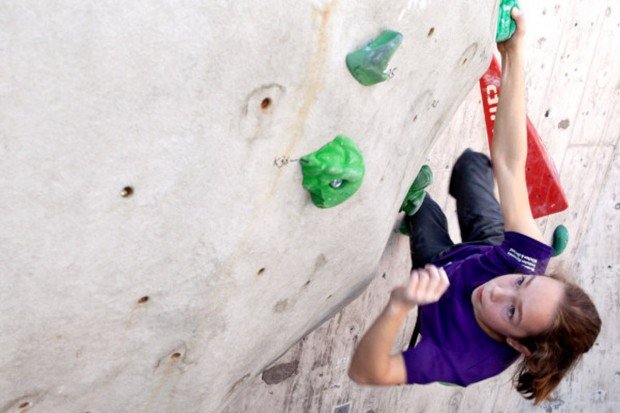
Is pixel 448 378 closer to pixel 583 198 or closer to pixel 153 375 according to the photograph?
pixel 153 375

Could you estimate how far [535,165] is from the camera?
1.67 metres

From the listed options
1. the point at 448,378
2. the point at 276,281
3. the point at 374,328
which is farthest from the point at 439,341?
the point at 276,281

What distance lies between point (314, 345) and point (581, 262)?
4.35 feet

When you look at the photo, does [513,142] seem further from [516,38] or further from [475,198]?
[475,198]

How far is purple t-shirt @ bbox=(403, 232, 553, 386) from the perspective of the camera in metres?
1.36

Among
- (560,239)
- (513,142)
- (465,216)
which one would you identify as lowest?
(560,239)

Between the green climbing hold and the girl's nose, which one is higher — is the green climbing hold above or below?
above

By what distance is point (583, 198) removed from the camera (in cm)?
254

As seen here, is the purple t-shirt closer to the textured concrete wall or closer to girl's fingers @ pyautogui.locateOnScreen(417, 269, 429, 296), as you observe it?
girl's fingers @ pyautogui.locateOnScreen(417, 269, 429, 296)

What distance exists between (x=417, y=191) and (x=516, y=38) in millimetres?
443

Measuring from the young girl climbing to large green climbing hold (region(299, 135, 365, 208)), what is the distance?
0.34 m

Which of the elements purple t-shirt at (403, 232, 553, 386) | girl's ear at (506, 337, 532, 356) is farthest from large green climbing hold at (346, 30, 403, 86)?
girl's ear at (506, 337, 532, 356)

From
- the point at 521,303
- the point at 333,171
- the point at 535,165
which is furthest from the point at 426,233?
the point at 333,171

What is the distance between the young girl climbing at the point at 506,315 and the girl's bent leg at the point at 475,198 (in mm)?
227
